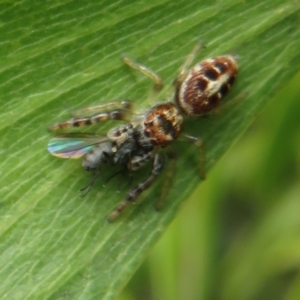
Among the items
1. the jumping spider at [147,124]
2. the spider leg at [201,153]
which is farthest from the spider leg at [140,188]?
the spider leg at [201,153]


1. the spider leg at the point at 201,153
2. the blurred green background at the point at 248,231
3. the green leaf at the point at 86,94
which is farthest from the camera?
the blurred green background at the point at 248,231

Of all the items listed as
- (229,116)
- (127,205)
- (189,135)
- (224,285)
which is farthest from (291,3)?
(224,285)

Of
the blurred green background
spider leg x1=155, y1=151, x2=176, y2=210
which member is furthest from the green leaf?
the blurred green background

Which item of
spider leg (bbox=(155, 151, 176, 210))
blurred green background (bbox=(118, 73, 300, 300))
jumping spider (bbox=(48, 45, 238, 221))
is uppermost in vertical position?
jumping spider (bbox=(48, 45, 238, 221))

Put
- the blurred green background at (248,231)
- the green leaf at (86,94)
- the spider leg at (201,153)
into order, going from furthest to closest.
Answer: the blurred green background at (248,231) < the spider leg at (201,153) < the green leaf at (86,94)

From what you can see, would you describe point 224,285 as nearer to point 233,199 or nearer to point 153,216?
point 233,199

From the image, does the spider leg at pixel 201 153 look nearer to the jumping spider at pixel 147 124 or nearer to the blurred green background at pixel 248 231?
the jumping spider at pixel 147 124

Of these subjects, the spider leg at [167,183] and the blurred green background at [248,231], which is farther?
the blurred green background at [248,231]

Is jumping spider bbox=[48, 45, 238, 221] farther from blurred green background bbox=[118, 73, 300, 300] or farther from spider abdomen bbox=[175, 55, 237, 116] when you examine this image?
blurred green background bbox=[118, 73, 300, 300]
